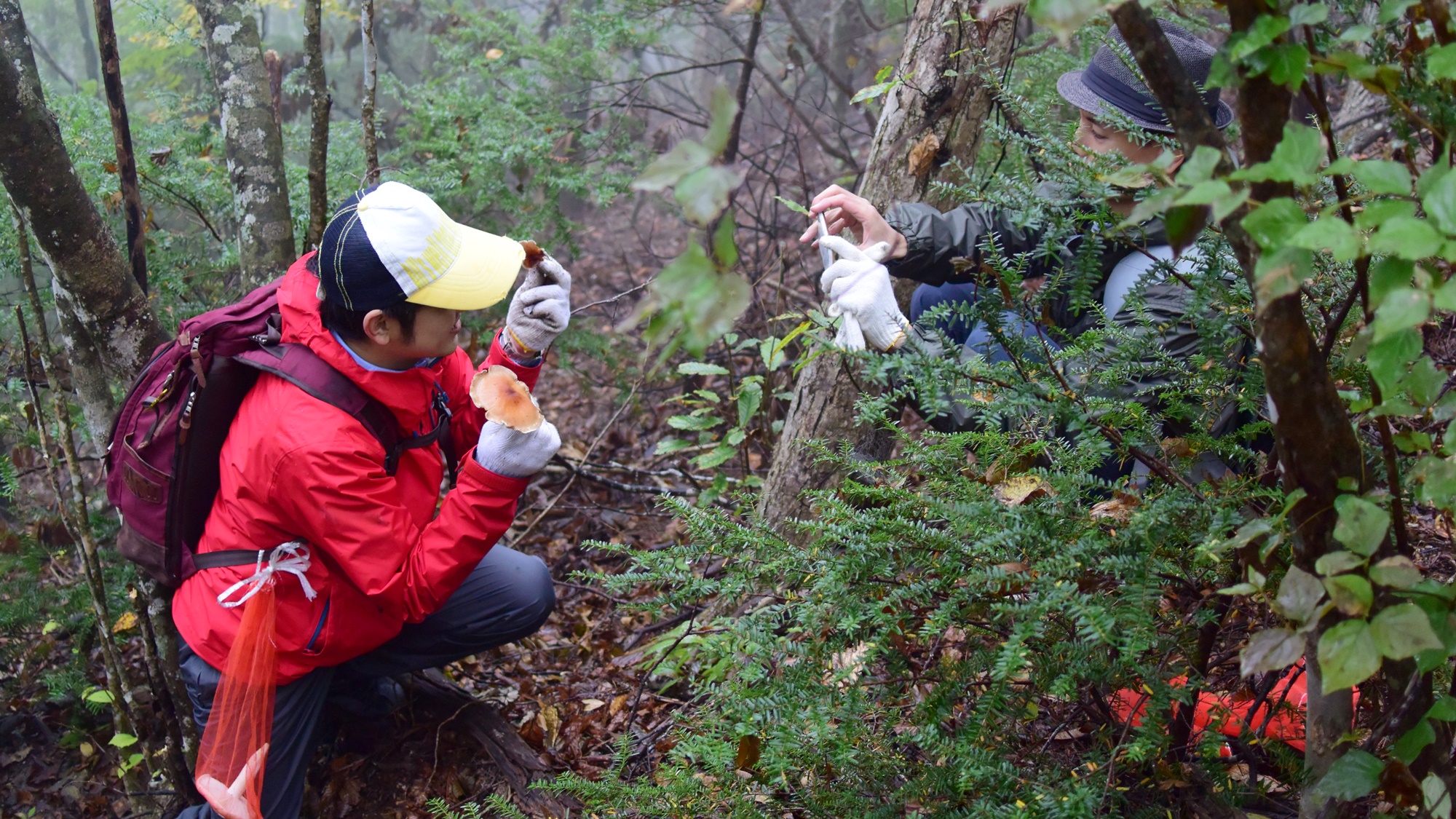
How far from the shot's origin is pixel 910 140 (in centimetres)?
310

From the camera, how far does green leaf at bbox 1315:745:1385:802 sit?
120 cm

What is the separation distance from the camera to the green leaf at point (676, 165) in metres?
0.91

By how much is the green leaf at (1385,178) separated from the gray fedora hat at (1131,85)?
5.86 feet

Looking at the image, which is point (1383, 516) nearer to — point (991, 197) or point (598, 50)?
point (991, 197)

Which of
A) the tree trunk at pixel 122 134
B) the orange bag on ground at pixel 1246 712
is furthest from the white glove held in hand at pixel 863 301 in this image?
the tree trunk at pixel 122 134

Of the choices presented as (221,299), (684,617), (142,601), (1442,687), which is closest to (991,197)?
(1442,687)

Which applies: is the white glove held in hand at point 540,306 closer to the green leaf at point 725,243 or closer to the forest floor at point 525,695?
the forest floor at point 525,695

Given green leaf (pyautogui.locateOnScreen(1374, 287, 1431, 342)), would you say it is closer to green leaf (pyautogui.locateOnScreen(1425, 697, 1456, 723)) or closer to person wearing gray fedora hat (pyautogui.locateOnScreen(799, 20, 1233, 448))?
green leaf (pyautogui.locateOnScreen(1425, 697, 1456, 723))

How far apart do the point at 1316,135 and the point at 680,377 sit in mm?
4938

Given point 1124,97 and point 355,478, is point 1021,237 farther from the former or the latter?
point 355,478

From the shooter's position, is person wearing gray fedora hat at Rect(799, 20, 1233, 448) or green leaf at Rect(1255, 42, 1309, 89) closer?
green leaf at Rect(1255, 42, 1309, 89)

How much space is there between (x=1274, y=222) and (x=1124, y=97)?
7.12ft

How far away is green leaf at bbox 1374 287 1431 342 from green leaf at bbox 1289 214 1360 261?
0.20 feet

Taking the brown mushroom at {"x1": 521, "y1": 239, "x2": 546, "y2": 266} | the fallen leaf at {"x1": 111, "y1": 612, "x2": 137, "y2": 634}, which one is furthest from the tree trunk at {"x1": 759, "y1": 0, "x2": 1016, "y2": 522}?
the fallen leaf at {"x1": 111, "y1": 612, "x2": 137, "y2": 634}
